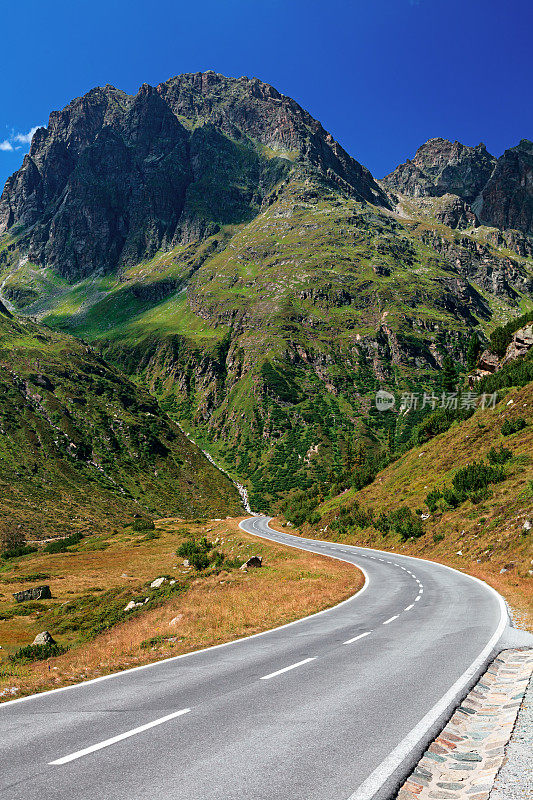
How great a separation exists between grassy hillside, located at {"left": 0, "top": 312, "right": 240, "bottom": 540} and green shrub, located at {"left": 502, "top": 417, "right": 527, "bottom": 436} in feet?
295

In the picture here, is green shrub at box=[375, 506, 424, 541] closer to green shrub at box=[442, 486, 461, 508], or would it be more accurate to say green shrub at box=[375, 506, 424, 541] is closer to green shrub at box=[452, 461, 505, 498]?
green shrub at box=[442, 486, 461, 508]

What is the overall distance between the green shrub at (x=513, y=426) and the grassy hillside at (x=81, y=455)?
295ft

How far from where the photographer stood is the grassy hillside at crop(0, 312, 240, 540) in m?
111

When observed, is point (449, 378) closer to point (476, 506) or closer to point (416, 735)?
point (476, 506)

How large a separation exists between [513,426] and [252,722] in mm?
47737

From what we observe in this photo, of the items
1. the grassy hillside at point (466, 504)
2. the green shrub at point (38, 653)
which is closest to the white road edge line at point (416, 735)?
the grassy hillside at point (466, 504)

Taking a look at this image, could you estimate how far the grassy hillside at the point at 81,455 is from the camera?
364 ft

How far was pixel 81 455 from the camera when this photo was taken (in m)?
145

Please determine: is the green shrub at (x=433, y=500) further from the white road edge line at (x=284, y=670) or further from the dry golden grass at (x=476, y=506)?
the white road edge line at (x=284, y=670)

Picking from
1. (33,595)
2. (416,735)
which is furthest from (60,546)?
(416,735)

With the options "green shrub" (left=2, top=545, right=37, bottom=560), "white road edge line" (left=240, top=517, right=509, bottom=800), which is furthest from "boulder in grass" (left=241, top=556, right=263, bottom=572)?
"green shrub" (left=2, top=545, right=37, bottom=560)

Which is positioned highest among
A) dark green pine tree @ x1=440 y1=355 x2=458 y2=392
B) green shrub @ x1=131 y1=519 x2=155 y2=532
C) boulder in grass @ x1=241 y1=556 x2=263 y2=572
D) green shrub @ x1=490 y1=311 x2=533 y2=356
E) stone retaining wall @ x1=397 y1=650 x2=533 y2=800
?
green shrub @ x1=490 y1=311 x2=533 y2=356

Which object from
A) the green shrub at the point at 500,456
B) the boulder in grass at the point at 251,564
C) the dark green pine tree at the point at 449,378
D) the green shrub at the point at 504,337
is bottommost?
the boulder in grass at the point at 251,564

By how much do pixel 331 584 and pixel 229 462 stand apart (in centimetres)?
16322
